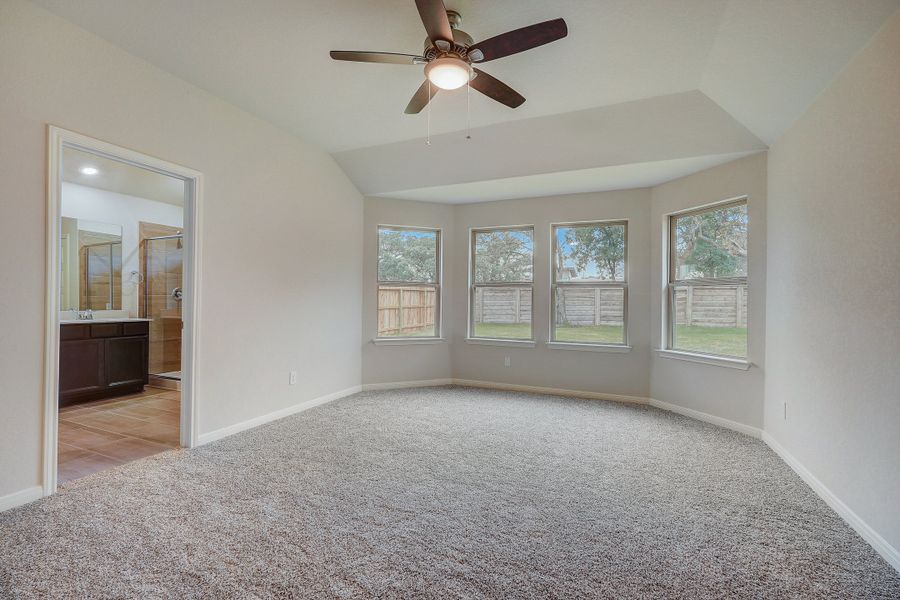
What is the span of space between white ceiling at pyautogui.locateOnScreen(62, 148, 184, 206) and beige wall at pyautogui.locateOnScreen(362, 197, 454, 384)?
1.98 metres

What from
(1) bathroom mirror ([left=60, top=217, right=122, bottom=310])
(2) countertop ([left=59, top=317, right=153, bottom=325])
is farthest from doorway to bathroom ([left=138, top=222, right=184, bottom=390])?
(2) countertop ([left=59, top=317, right=153, bottom=325])

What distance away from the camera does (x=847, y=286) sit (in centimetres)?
235

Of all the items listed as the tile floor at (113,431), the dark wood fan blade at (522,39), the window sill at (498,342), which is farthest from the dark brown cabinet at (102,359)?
the dark wood fan blade at (522,39)

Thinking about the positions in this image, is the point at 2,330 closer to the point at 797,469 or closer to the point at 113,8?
the point at 113,8

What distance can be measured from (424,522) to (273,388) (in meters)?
2.26

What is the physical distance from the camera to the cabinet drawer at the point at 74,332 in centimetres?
426

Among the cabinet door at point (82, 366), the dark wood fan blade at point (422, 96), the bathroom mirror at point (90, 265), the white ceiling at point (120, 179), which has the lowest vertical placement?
the cabinet door at point (82, 366)

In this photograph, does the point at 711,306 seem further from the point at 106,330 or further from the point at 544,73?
the point at 106,330

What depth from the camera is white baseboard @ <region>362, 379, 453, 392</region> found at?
518cm

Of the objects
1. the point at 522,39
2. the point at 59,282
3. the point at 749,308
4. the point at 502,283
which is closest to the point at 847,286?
the point at 749,308

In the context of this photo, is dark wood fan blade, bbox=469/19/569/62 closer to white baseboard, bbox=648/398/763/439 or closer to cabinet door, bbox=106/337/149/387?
white baseboard, bbox=648/398/763/439

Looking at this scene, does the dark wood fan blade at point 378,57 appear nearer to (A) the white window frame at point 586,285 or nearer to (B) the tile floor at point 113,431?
(B) the tile floor at point 113,431

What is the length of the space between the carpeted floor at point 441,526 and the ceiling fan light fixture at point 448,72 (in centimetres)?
223

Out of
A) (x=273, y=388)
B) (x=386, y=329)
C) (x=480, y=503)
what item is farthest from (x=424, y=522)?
(x=386, y=329)
